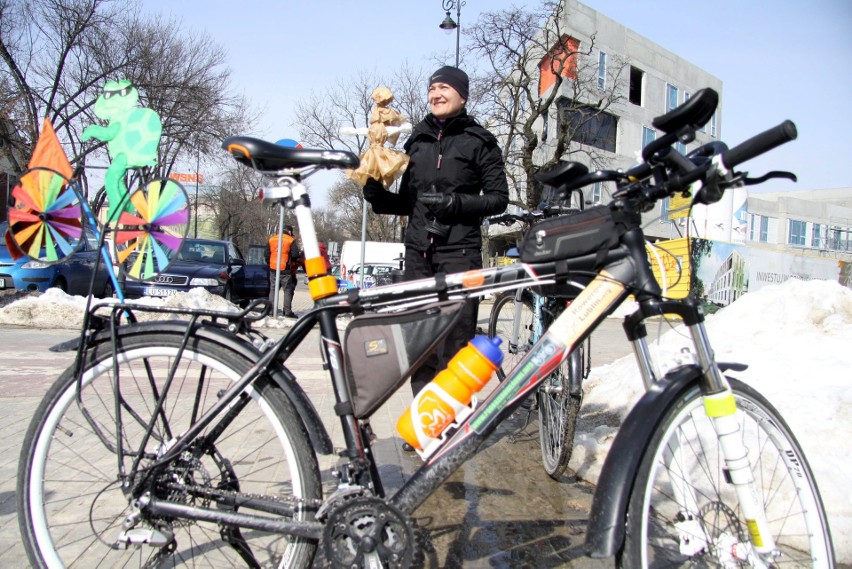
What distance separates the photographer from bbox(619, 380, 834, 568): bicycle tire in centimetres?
179

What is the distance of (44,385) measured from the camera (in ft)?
17.2

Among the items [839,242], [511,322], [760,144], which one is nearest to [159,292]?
[511,322]

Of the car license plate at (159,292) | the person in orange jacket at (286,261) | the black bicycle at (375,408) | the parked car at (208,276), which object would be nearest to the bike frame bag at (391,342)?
the black bicycle at (375,408)

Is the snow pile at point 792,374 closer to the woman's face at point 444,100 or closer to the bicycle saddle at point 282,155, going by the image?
the bicycle saddle at point 282,155

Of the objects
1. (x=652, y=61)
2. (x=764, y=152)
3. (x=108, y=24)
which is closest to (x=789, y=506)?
(x=764, y=152)

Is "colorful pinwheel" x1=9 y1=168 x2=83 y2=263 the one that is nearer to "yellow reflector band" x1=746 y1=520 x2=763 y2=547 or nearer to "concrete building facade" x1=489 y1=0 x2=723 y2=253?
"yellow reflector band" x1=746 y1=520 x2=763 y2=547

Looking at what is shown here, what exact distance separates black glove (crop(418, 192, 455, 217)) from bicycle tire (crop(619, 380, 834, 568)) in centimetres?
144

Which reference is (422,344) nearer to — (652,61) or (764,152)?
(764,152)

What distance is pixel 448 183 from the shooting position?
3471mm

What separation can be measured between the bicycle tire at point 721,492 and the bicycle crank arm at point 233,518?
1001 mm

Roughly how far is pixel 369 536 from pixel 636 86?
47525 millimetres

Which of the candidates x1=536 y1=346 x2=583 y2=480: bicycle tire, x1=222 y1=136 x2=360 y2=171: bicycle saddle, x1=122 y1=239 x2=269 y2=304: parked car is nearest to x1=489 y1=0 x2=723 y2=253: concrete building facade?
x1=122 y1=239 x2=269 y2=304: parked car

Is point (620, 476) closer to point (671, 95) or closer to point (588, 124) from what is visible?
point (588, 124)

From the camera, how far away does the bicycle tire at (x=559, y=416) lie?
10.6 ft
